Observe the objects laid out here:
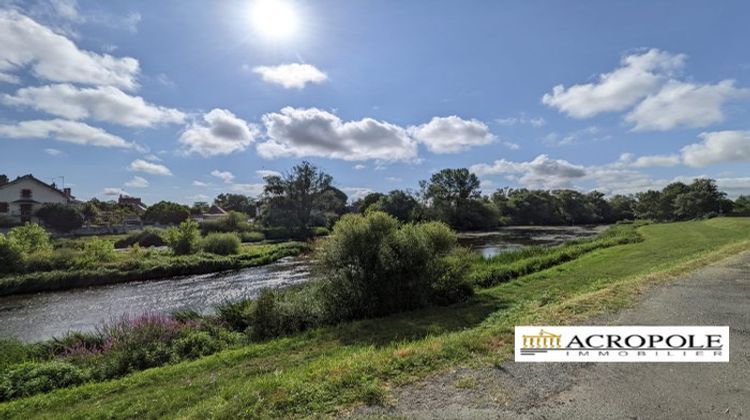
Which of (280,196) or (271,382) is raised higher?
(280,196)

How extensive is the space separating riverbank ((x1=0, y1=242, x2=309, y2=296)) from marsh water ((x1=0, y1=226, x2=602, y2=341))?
0.90 metres

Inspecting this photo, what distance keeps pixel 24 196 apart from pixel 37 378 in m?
65.9

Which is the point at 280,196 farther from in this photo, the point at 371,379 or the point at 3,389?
the point at 371,379

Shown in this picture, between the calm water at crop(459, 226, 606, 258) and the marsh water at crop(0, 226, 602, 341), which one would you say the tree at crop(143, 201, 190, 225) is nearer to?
the marsh water at crop(0, 226, 602, 341)

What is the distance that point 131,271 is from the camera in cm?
2486

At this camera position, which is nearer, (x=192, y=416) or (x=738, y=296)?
(x=192, y=416)

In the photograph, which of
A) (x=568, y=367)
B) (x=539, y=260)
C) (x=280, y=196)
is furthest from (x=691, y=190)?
(x=568, y=367)

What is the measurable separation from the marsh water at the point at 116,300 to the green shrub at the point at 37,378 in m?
4.31

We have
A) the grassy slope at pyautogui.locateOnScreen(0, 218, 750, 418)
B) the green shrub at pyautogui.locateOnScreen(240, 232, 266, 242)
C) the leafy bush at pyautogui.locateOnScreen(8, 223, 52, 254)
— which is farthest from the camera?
the green shrub at pyautogui.locateOnScreen(240, 232, 266, 242)

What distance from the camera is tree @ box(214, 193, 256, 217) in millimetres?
109250

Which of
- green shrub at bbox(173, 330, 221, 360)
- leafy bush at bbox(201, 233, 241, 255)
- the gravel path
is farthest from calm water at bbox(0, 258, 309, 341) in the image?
the gravel path

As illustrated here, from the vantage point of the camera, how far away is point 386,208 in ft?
235

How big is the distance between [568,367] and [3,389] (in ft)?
36.7

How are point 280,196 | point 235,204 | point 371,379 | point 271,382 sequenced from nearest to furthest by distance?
point 371,379
point 271,382
point 280,196
point 235,204
